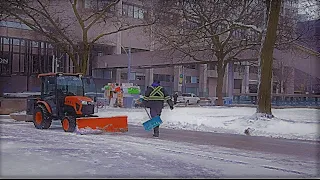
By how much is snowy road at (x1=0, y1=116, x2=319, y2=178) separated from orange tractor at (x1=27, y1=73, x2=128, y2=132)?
2.49 metres

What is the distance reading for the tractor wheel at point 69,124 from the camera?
15.4m

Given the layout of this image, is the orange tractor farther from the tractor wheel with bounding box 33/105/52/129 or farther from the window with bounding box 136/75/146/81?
the window with bounding box 136/75/146/81

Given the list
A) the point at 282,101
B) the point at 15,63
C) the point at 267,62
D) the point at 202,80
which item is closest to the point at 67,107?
the point at 267,62

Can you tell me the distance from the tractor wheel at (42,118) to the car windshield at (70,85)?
997mm

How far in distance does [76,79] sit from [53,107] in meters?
1.44

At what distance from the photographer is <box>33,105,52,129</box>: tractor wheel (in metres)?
16.5

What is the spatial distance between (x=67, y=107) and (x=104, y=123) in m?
Result: 1.92

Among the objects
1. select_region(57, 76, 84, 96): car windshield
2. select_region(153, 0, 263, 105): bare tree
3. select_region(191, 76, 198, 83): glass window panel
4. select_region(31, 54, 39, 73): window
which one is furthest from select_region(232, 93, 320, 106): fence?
select_region(191, 76, 198, 83): glass window panel

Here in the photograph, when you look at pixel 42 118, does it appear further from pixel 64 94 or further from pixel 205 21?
pixel 205 21

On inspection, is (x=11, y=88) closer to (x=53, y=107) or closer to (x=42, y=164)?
(x=53, y=107)

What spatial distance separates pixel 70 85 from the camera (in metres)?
16.8

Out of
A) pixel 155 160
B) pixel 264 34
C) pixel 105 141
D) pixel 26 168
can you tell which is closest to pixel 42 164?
pixel 26 168

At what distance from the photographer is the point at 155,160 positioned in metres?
9.12

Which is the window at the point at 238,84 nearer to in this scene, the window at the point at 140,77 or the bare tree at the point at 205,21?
the window at the point at 140,77
